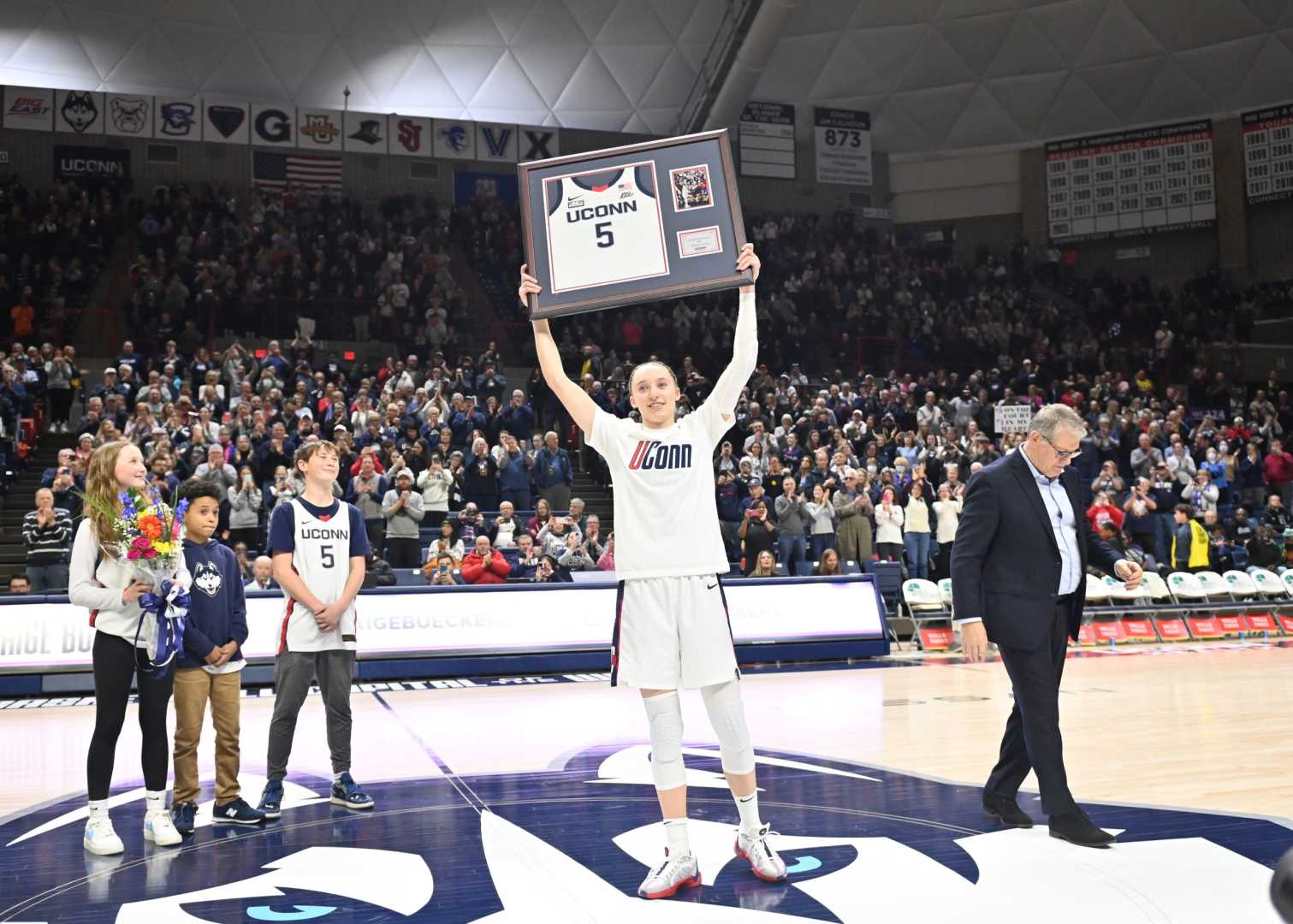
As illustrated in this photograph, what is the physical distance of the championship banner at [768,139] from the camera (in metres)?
34.8

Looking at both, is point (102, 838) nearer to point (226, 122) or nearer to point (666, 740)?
point (666, 740)

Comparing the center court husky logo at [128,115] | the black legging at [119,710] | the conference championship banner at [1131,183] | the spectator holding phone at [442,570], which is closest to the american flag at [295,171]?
the center court husky logo at [128,115]

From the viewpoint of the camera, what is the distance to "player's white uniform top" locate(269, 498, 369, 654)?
650cm

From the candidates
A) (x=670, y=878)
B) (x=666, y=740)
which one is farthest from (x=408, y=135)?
(x=670, y=878)

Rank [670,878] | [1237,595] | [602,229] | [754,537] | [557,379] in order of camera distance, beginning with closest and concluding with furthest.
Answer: [670,878] < [557,379] < [602,229] < [754,537] < [1237,595]

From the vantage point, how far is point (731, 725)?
191 inches

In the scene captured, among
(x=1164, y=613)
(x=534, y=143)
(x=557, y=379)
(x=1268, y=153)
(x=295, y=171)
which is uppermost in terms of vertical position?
(x=534, y=143)

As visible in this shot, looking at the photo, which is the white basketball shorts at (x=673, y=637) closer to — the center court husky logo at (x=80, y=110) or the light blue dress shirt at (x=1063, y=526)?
the light blue dress shirt at (x=1063, y=526)

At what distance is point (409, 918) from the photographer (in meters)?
4.34

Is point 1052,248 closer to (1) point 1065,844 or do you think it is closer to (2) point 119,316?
(2) point 119,316

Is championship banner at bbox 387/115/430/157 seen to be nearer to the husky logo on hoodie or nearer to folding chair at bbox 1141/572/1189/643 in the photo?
folding chair at bbox 1141/572/1189/643

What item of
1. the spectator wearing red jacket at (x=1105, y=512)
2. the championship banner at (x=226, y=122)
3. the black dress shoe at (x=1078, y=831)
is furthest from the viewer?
the championship banner at (x=226, y=122)

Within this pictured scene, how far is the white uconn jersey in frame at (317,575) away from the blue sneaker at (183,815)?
3.24ft

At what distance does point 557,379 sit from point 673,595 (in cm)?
111
